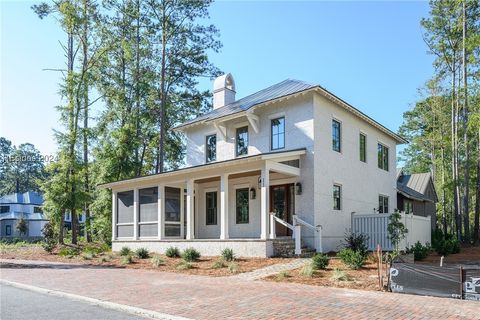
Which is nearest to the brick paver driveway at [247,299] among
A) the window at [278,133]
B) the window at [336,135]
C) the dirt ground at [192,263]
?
the dirt ground at [192,263]

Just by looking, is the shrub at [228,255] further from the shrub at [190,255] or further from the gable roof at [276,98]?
the gable roof at [276,98]

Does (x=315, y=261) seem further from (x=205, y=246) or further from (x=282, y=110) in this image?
(x=282, y=110)

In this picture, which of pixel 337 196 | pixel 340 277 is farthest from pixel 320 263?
pixel 337 196

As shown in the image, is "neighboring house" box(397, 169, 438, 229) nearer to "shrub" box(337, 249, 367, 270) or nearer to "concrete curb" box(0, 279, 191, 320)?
"shrub" box(337, 249, 367, 270)

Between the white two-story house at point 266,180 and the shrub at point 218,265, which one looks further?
the white two-story house at point 266,180

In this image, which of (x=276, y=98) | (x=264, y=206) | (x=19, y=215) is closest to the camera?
(x=264, y=206)

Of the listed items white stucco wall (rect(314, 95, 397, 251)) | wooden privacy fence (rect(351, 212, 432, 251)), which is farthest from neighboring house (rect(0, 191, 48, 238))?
wooden privacy fence (rect(351, 212, 432, 251))

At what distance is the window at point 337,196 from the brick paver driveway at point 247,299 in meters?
8.11

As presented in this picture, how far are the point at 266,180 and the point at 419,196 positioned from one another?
17.5m

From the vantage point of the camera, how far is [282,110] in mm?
18094

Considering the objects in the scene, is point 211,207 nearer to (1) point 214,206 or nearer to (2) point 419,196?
(1) point 214,206

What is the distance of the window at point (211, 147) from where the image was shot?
69.8 ft

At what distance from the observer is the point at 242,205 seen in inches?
756

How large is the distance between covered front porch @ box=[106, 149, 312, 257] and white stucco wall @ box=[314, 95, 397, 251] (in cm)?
111
